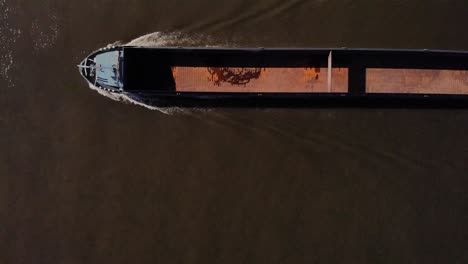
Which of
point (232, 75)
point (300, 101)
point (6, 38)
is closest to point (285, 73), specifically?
point (300, 101)

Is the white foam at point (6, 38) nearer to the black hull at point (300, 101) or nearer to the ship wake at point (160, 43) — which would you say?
the ship wake at point (160, 43)

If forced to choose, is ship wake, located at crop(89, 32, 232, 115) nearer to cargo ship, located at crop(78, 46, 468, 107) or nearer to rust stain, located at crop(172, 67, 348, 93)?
cargo ship, located at crop(78, 46, 468, 107)

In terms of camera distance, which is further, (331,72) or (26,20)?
(26,20)

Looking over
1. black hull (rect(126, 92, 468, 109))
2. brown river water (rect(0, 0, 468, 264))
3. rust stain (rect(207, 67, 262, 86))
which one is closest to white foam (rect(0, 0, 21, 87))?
brown river water (rect(0, 0, 468, 264))

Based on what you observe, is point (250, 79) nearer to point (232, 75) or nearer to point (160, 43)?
point (232, 75)

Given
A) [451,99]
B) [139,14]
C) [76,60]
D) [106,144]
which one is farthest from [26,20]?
[451,99]

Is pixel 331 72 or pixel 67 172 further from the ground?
pixel 331 72

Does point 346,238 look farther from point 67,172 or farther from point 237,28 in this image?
point 67,172

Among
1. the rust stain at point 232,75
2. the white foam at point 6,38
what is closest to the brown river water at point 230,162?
the white foam at point 6,38
